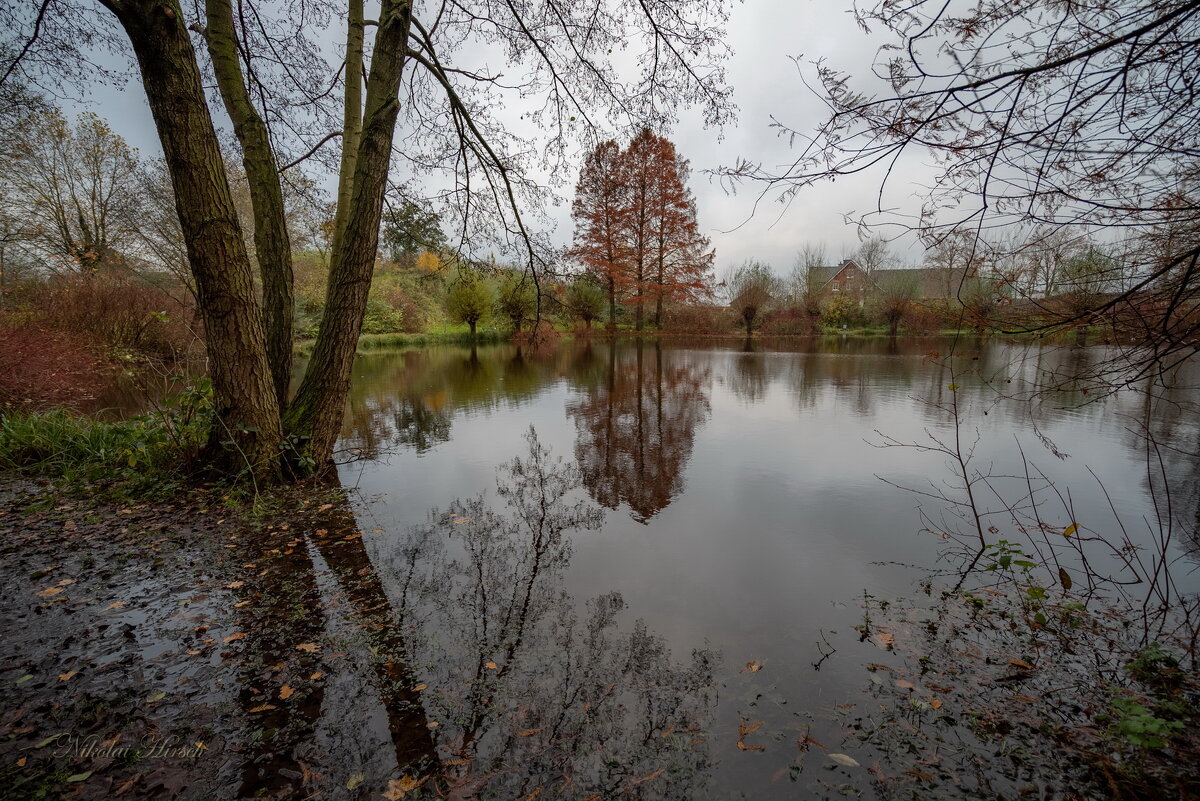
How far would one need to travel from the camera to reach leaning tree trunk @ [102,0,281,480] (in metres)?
3.27

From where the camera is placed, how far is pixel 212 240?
11.8 feet

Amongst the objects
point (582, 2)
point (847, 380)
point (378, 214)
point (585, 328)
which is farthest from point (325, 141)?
point (585, 328)

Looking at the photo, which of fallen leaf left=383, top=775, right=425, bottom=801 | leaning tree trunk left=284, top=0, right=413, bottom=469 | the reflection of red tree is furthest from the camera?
the reflection of red tree

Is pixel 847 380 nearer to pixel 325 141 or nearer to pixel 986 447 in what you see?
pixel 986 447

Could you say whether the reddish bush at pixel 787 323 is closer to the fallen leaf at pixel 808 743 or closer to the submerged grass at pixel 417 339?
the submerged grass at pixel 417 339

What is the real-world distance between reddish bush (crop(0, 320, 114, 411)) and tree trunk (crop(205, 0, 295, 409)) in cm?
394

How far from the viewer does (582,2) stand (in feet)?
14.8

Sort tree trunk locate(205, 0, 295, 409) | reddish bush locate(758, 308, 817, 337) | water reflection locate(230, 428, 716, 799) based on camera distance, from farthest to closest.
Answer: reddish bush locate(758, 308, 817, 337) < tree trunk locate(205, 0, 295, 409) < water reflection locate(230, 428, 716, 799)

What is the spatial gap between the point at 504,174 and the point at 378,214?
1617mm

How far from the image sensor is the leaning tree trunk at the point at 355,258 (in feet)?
13.9

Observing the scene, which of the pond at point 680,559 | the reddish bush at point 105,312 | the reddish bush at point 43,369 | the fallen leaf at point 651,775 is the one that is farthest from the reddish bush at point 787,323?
A: the fallen leaf at point 651,775

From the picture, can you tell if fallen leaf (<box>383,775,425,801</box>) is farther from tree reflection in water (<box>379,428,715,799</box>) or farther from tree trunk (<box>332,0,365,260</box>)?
tree trunk (<box>332,0,365,260</box>)

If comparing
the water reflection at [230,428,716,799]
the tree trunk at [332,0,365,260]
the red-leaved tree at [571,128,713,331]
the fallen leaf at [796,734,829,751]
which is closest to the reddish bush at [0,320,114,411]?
the tree trunk at [332,0,365,260]

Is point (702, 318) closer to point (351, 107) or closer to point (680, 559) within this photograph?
point (351, 107)
